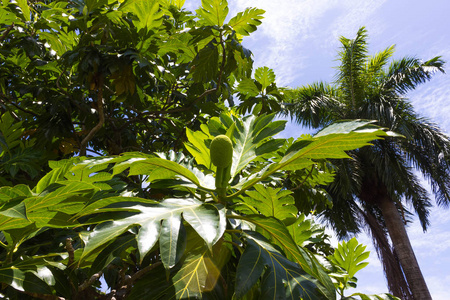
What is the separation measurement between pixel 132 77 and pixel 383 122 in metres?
12.8

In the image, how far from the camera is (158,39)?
268 cm

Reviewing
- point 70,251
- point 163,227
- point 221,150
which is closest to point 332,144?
point 221,150

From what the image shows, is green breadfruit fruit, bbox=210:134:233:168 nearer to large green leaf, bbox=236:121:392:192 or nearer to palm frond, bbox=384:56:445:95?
large green leaf, bbox=236:121:392:192

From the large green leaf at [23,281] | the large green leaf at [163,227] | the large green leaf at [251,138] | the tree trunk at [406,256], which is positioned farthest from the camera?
the tree trunk at [406,256]

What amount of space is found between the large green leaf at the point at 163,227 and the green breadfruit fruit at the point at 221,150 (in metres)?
0.16

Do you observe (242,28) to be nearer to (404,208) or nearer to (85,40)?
(85,40)

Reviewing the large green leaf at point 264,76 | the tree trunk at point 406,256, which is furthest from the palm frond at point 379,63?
the large green leaf at point 264,76

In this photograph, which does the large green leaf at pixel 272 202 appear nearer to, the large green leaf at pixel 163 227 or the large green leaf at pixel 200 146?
the large green leaf at pixel 200 146

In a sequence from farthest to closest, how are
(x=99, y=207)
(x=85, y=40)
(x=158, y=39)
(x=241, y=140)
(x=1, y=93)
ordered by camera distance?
(x=1, y=93) → (x=158, y=39) → (x=85, y=40) → (x=241, y=140) → (x=99, y=207)

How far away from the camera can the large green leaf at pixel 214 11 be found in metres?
2.50

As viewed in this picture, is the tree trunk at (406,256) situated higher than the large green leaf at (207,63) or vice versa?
the tree trunk at (406,256)

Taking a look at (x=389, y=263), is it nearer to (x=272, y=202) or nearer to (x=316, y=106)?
(x=316, y=106)

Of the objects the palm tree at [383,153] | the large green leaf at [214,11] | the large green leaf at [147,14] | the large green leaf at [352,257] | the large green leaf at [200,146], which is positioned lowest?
the large green leaf at [352,257]

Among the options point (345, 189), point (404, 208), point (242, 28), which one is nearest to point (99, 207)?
point (242, 28)
